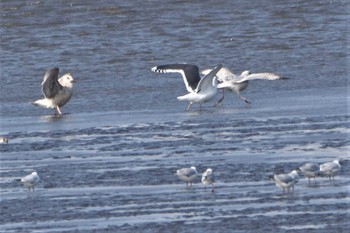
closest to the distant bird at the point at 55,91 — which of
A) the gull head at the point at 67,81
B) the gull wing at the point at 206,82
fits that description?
the gull head at the point at 67,81

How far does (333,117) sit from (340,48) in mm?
7441

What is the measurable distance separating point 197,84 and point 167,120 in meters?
2.13

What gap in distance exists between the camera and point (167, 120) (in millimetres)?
18062

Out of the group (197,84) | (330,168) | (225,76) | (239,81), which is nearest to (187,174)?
(330,168)

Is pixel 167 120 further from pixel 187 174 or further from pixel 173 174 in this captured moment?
pixel 187 174

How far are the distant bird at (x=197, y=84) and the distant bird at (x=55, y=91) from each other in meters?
1.59

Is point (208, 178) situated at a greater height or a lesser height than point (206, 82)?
lesser

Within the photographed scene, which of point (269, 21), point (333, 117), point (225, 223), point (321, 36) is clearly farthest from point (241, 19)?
point (225, 223)

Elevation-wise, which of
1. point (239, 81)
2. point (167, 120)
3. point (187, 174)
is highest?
point (239, 81)

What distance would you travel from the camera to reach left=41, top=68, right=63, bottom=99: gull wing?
1994 cm

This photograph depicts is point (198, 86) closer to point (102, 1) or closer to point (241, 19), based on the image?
point (241, 19)

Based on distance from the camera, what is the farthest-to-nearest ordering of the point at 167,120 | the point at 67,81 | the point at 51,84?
the point at 67,81
the point at 51,84
the point at 167,120

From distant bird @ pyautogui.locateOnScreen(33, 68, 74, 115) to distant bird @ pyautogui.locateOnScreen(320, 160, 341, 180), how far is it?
278 inches

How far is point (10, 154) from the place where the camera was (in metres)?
15.9
